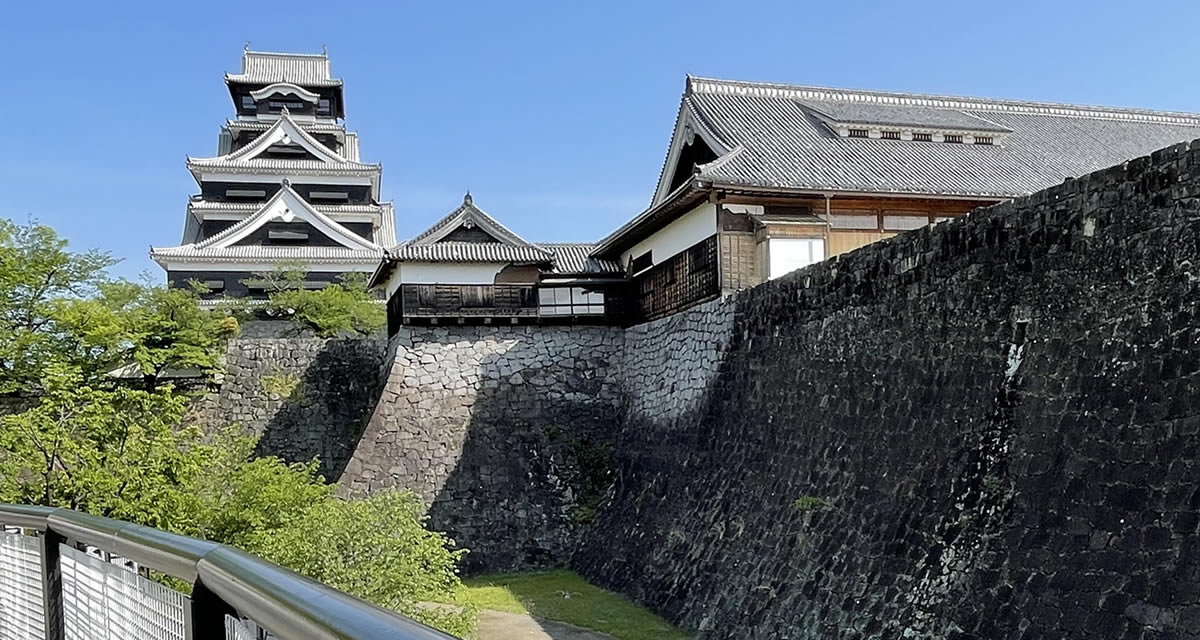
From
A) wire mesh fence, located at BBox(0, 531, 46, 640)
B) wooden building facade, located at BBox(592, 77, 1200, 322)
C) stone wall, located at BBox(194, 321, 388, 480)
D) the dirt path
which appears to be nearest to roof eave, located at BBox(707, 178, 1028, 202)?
wooden building facade, located at BBox(592, 77, 1200, 322)

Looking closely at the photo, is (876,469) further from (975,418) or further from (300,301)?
(300,301)

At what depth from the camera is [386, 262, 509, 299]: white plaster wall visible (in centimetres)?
1784

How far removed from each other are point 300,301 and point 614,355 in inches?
346

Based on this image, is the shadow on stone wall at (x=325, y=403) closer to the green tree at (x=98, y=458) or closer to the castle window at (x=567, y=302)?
the castle window at (x=567, y=302)

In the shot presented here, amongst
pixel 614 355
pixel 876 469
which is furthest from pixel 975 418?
pixel 614 355

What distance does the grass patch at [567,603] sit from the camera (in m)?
10.8

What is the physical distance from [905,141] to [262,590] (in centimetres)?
1679

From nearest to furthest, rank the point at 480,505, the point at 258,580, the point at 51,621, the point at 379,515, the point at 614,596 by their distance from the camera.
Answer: the point at 258,580 → the point at 51,621 → the point at 379,515 → the point at 614,596 → the point at 480,505

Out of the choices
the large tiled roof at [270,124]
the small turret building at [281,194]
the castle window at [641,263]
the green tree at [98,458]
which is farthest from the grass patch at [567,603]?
the large tiled roof at [270,124]

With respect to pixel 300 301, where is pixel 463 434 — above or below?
below

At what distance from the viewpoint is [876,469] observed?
→ 850cm

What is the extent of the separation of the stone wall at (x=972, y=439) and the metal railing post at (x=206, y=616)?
5262mm

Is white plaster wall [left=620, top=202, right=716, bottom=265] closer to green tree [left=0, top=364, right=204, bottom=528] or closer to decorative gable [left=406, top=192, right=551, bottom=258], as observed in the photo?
decorative gable [left=406, top=192, right=551, bottom=258]

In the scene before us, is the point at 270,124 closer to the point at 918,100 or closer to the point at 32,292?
the point at 32,292
